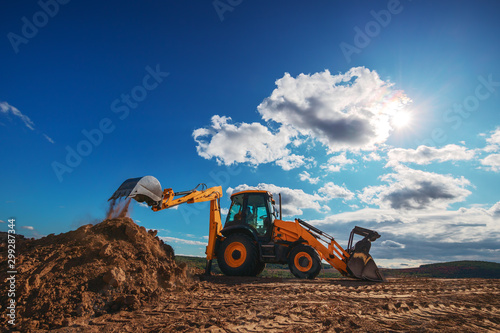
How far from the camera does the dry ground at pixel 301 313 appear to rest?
13.4 feet

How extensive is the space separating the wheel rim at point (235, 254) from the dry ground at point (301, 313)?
2.92 metres

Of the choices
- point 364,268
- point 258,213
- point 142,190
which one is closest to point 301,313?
point 142,190

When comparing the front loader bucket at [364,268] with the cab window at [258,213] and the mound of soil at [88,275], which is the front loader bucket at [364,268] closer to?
the cab window at [258,213]

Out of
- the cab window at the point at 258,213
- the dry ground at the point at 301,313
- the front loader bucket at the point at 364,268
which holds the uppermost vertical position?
the cab window at the point at 258,213

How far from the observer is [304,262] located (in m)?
9.75

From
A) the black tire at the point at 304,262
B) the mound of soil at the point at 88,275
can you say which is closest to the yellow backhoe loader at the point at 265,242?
the black tire at the point at 304,262

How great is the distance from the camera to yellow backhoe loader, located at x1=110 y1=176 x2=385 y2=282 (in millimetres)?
9766

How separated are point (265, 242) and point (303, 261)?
156 centimetres

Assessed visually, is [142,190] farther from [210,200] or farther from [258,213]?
[258,213]

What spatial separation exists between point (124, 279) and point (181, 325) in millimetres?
1938

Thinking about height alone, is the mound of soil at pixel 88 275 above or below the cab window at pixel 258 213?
below

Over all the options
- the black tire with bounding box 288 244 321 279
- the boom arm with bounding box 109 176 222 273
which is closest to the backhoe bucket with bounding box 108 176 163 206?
the boom arm with bounding box 109 176 222 273

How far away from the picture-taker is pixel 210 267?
1077cm

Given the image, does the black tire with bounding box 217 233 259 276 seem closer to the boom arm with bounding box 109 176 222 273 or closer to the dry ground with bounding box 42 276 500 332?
the boom arm with bounding box 109 176 222 273
